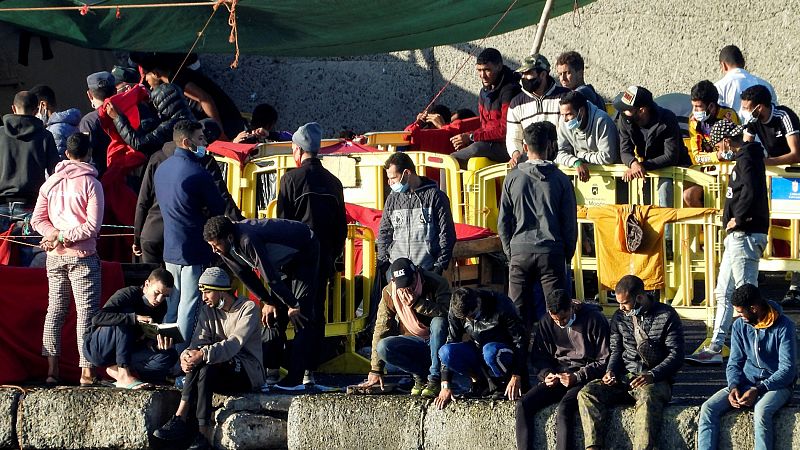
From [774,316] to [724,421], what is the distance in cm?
63

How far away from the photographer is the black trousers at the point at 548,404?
937 cm

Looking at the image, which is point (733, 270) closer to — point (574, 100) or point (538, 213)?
point (538, 213)

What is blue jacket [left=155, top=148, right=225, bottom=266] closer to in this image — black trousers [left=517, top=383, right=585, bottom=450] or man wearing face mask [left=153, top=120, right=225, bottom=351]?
man wearing face mask [left=153, top=120, right=225, bottom=351]

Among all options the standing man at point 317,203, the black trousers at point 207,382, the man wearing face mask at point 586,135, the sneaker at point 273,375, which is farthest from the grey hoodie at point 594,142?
the black trousers at point 207,382

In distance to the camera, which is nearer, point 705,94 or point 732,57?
point 705,94

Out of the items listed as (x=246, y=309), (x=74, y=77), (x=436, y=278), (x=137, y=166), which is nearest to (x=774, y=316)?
(x=436, y=278)

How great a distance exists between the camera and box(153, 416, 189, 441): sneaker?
10164 millimetres

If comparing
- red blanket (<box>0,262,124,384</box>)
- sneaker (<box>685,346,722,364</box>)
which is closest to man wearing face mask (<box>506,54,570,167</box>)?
sneaker (<box>685,346,722,364</box>)

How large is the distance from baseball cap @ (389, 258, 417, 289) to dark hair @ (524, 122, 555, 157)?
1276mm

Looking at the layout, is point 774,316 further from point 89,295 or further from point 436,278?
point 89,295

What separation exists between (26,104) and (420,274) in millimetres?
3546

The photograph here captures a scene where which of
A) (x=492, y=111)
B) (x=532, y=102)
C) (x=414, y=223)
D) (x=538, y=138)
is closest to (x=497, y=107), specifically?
(x=492, y=111)

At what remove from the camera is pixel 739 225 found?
1065 centimetres

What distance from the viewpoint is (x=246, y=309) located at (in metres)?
10.3
